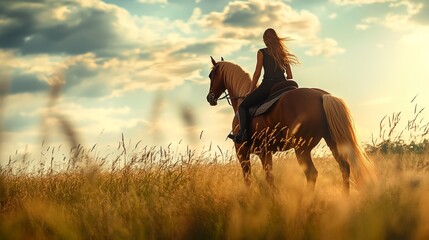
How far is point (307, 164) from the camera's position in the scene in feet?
28.5

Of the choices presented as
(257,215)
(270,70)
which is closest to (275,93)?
(270,70)

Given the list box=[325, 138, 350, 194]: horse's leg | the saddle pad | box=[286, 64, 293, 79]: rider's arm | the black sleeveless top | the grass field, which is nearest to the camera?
the grass field

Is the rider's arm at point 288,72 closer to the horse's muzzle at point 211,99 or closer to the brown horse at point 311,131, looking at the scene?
the brown horse at point 311,131

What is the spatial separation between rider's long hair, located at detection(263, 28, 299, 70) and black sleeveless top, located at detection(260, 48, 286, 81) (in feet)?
0.24

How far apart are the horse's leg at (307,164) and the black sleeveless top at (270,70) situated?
1.54m

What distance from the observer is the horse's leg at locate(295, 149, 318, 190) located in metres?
8.55

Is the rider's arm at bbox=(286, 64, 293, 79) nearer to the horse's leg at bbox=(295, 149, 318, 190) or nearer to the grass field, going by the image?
the horse's leg at bbox=(295, 149, 318, 190)

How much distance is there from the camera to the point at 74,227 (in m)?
5.93

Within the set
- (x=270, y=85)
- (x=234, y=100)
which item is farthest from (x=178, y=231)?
(x=234, y=100)

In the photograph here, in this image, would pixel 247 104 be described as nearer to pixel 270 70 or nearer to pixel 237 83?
pixel 270 70

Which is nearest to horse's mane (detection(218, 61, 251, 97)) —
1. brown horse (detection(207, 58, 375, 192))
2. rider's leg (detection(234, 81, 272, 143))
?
rider's leg (detection(234, 81, 272, 143))

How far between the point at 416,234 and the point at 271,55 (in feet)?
17.4

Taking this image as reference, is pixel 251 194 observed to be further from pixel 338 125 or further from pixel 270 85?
pixel 270 85

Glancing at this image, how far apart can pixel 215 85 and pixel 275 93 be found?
2.42 meters
